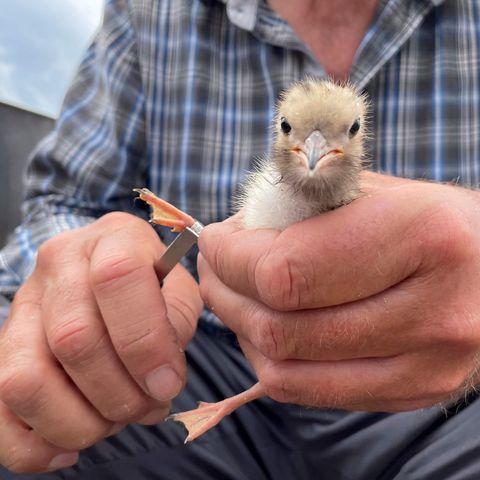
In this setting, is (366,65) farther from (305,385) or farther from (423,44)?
(305,385)

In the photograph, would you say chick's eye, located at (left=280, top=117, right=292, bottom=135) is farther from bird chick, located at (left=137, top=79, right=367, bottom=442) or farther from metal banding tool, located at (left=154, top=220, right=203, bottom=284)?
metal banding tool, located at (left=154, top=220, right=203, bottom=284)

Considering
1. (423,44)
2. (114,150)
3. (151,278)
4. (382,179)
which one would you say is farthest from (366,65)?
(151,278)

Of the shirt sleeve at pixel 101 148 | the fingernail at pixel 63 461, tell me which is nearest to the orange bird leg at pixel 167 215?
the fingernail at pixel 63 461

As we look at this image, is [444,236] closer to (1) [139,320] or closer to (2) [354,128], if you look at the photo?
(2) [354,128]

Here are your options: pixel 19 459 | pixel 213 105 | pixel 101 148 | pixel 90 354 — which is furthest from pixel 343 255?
pixel 101 148

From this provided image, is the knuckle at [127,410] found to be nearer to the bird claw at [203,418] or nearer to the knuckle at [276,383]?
the bird claw at [203,418]

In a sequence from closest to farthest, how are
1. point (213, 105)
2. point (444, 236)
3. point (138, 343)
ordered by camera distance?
point (444, 236) < point (138, 343) < point (213, 105)

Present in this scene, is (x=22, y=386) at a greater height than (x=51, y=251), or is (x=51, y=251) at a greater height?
(x=51, y=251)

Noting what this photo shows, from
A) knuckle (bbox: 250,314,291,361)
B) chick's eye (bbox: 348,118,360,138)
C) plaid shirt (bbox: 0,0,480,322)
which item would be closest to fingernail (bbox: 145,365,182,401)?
knuckle (bbox: 250,314,291,361)

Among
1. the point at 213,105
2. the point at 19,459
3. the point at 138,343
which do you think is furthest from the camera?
the point at 213,105
